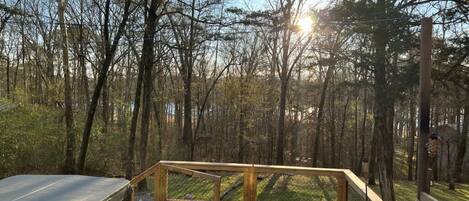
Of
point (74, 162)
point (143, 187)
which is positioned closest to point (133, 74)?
point (74, 162)

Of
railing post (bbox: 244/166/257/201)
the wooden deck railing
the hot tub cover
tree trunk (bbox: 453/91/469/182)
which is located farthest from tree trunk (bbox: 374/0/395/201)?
tree trunk (bbox: 453/91/469/182)

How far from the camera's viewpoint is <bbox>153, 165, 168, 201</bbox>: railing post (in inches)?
245

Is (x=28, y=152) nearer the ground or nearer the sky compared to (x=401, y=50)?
nearer the ground

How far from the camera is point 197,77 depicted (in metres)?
26.3

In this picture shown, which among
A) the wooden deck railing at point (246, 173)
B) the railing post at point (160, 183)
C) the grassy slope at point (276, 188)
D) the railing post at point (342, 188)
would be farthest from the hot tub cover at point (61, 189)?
the grassy slope at point (276, 188)

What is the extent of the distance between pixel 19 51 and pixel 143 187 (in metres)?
16.9

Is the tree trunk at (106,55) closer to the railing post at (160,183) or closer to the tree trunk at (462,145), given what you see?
the railing post at (160,183)

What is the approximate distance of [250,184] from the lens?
587cm

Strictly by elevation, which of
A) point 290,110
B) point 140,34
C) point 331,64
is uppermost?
point 140,34

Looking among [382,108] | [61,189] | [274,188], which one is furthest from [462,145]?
[61,189]

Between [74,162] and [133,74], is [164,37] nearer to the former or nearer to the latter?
[133,74]

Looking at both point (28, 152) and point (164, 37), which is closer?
point (28, 152)

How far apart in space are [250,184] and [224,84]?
19.6 meters

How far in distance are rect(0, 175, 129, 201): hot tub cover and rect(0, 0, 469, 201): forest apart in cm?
246
